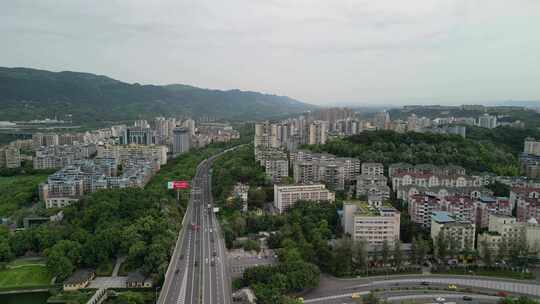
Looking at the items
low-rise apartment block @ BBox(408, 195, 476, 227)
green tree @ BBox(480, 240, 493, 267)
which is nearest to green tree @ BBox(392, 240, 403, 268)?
green tree @ BBox(480, 240, 493, 267)

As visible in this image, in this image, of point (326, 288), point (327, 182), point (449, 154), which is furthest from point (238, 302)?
point (449, 154)

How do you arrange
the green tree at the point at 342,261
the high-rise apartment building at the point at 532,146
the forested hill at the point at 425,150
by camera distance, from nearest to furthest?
the green tree at the point at 342,261
the forested hill at the point at 425,150
the high-rise apartment building at the point at 532,146

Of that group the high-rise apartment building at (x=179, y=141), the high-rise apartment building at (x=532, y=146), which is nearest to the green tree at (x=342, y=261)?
the high-rise apartment building at (x=532, y=146)

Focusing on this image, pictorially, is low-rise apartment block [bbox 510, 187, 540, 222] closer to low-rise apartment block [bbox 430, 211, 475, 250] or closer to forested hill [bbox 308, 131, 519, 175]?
low-rise apartment block [bbox 430, 211, 475, 250]

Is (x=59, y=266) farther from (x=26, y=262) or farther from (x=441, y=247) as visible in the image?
(x=441, y=247)

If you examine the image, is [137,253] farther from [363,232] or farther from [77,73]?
[77,73]

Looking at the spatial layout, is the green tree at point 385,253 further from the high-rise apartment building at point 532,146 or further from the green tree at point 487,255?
the high-rise apartment building at point 532,146

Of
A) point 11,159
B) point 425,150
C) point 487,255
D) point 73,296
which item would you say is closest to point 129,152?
point 11,159
